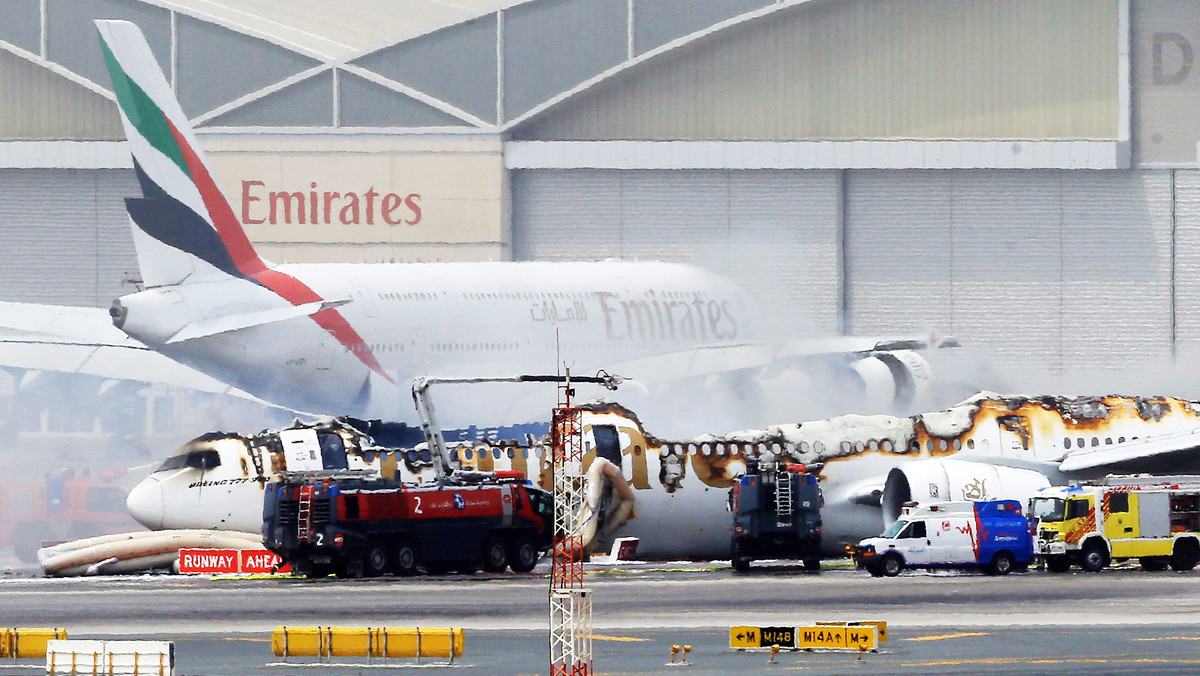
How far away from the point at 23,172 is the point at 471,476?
45829 millimetres

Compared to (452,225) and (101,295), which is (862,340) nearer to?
(452,225)

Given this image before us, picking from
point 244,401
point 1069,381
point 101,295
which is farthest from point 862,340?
point 101,295

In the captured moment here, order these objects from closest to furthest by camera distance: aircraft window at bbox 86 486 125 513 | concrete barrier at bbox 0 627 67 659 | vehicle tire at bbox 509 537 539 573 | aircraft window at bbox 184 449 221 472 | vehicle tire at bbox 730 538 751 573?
concrete barrier at bbox 0 627 67 659
vehicle tire at bbox 509 537 539 573
vehicle tire at bbox 730 538 751 573
aircraft window at bbox 184 449 221 472
aircraft window at bbox 86 486 125 513

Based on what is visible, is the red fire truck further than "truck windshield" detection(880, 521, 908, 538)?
Yes

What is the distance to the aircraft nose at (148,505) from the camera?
46.5m

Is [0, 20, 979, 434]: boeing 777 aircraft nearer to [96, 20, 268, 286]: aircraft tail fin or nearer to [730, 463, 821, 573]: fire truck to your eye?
[96, 20, 268, 286]: aircraft tail fin

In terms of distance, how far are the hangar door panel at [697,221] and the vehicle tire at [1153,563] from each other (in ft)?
124

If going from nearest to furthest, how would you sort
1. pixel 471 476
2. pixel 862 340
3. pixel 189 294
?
1. pixel 471 476
2. pixel 189 294
3. pixel 862 340

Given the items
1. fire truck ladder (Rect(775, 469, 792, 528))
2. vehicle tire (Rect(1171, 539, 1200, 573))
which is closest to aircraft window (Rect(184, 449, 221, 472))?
fire truck ladder (Rect(775, 469, 792, 528))

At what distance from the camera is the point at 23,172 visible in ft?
278

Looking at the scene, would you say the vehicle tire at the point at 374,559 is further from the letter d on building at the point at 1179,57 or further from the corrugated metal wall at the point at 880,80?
the letter d on building at the point at 1179,57

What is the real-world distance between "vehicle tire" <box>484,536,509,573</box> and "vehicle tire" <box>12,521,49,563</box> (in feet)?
46.1

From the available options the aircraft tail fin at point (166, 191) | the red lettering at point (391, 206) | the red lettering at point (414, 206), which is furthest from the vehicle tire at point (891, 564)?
the red lettering at point (391, 206)

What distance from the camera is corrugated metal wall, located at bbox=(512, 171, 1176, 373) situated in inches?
3233
